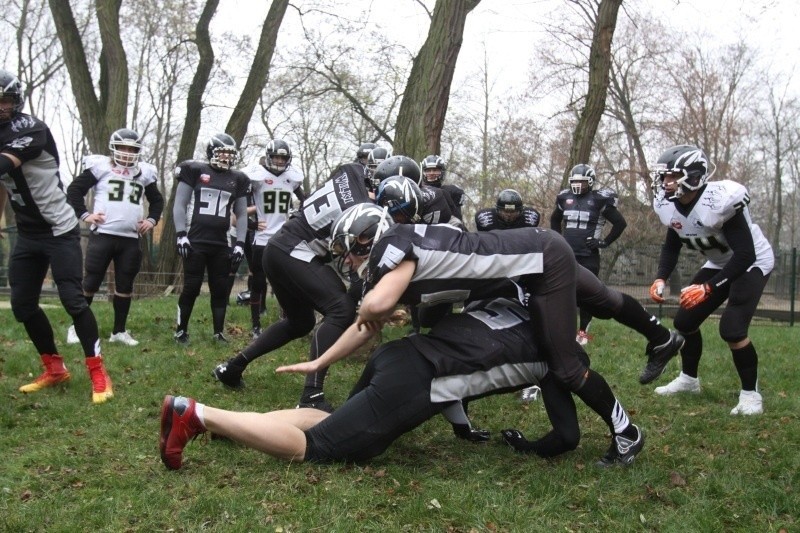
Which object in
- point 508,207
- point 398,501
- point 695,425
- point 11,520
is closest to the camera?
point 11,520

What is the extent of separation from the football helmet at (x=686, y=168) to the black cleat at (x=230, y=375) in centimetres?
360

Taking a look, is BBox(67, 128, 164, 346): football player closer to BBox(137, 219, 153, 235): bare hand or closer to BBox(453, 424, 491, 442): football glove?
BBox(137, 219, 153, 235): bare hand

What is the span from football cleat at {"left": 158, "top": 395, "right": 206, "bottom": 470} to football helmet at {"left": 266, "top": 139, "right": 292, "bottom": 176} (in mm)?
4997

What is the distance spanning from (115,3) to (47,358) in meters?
10.7

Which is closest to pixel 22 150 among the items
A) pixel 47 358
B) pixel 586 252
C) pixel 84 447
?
pixel 47 358

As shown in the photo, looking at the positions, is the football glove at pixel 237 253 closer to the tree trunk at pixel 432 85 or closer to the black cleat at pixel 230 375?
the black cleat at pixel 230 375

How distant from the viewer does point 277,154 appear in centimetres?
837

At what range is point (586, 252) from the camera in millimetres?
8766

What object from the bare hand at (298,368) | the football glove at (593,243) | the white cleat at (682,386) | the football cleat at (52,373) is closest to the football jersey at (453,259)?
the bare hand at (298,368)

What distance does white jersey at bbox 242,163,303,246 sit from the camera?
8633mm

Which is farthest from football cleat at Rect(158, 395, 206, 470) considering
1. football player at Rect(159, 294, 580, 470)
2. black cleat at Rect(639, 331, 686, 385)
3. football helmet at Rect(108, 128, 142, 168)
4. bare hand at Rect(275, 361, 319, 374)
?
football helmet at Rect(108, 128, 142, 168)

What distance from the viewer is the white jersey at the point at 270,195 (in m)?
8.63

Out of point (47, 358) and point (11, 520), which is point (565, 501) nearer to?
point (11, 520)

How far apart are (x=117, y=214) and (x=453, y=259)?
477 cm
